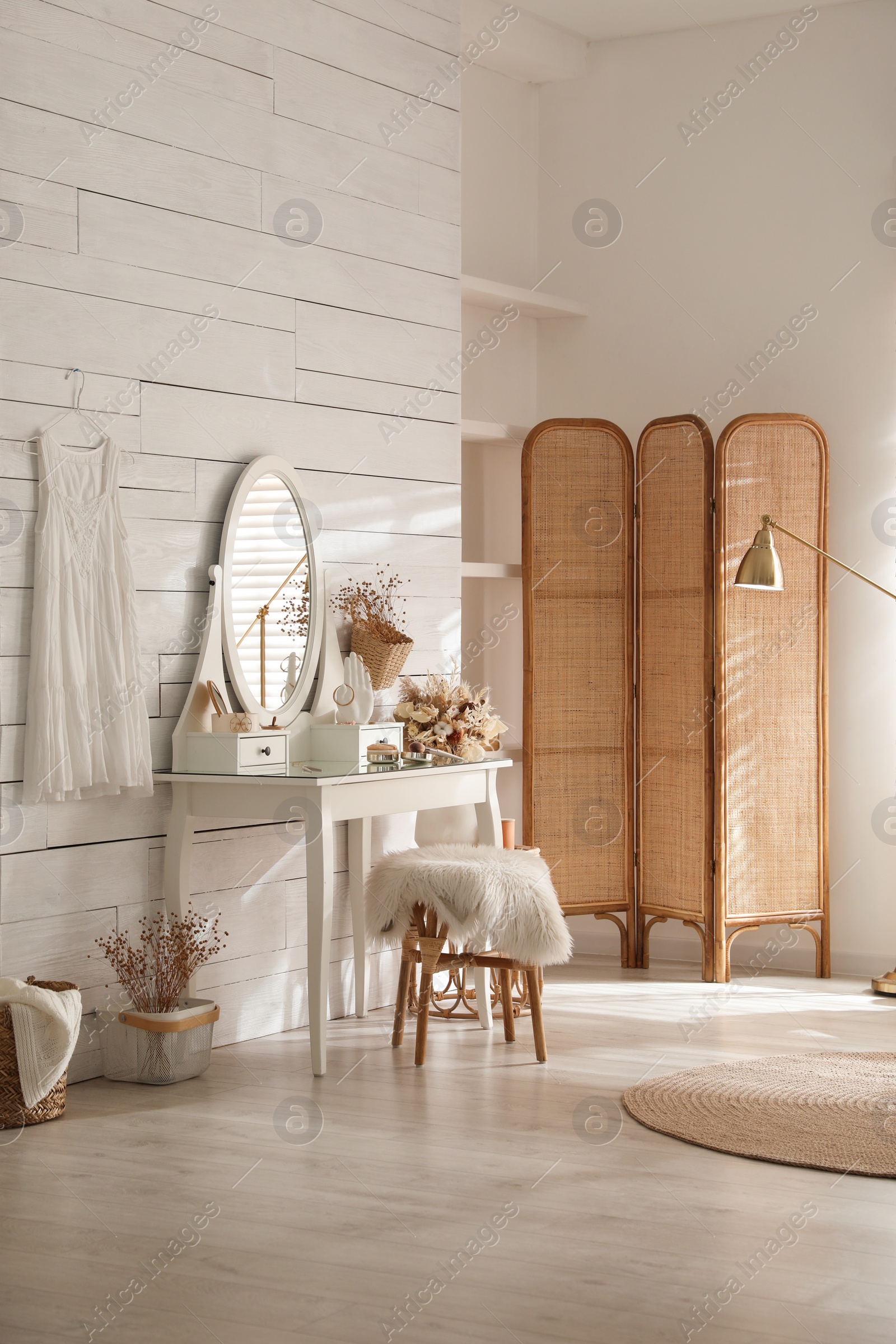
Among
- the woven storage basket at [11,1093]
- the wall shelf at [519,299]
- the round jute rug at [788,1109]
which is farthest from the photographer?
the wall shelf at [519,299]

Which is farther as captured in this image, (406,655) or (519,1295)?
(406,655)

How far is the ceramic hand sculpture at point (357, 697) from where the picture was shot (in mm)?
4191

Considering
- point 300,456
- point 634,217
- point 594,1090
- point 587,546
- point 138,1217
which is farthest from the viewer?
point 634,217

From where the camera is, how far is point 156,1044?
359cm

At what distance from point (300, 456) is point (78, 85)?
46.3 inches

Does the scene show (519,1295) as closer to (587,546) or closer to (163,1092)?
(163,1092)

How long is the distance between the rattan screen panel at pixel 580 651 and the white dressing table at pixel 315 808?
1067 mm

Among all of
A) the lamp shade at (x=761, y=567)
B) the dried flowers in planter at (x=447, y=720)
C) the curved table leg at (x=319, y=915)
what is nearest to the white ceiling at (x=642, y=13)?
the lamp shade at (x=761, y=567)

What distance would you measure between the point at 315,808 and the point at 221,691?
0.52 metres

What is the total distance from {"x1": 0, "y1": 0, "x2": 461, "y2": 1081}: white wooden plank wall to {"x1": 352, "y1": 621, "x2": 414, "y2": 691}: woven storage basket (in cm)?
22

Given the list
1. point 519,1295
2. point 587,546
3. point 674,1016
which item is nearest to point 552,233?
point 587,546

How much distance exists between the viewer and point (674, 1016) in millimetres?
4402

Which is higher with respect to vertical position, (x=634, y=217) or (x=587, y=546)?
(x=634, y=217)

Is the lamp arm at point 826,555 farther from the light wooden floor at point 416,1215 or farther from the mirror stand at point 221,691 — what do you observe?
the light wooden floor at point 416,1215
